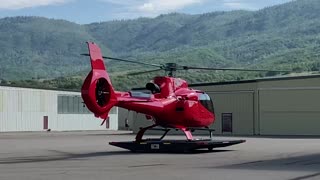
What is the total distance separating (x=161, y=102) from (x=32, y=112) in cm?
4451

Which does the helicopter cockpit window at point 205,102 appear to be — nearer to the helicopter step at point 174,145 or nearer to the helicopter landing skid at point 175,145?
the helicopter landing skid at point 175,145

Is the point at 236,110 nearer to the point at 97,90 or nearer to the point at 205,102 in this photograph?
the point at 205,102

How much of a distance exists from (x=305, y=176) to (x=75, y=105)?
6457cm

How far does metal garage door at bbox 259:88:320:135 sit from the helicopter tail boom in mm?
29840

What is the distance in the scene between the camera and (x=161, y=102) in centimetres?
2988

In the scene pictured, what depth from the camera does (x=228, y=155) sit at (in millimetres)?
27500

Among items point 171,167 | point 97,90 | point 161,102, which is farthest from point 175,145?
point 171,167

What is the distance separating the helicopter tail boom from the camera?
25.8 metres

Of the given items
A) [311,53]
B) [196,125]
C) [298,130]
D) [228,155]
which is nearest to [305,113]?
[298,130]

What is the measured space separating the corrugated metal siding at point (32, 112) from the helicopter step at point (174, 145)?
39.9 meters

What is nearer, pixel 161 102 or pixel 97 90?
pixel 97 90

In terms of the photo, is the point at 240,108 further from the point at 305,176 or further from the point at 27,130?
the point at 305,176

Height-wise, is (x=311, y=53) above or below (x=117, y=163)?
above

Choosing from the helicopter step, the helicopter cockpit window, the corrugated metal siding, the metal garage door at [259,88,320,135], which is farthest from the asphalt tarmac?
the corrugated metal siding
